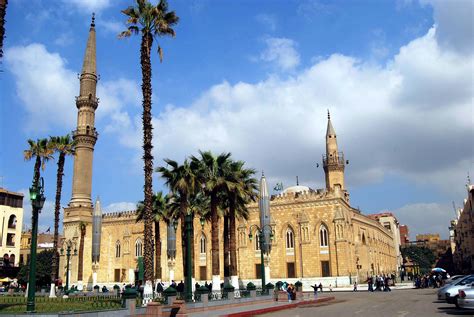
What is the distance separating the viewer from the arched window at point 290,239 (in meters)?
45.2

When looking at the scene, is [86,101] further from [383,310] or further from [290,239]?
[383,310]

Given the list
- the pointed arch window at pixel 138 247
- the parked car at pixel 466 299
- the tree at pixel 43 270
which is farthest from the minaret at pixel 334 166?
the tree at pixel 43 270

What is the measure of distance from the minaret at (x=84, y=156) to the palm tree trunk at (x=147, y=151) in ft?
100.0

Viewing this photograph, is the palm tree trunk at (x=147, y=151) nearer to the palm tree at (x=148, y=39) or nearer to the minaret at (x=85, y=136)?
the palm tree at (x=148, y=39)

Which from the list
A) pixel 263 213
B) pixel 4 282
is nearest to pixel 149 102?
pixel 263 213

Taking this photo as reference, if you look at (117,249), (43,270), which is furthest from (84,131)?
(43,270)

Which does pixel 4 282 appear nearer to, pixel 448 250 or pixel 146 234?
pixel 146 234

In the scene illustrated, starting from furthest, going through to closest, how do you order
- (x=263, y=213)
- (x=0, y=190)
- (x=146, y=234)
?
(x=0, y=190), (x=263, y=213), (x=146, y=234)

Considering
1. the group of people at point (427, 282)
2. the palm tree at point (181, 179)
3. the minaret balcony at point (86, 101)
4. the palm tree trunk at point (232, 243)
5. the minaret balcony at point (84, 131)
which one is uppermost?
the minaret balcony at point (86, 101)

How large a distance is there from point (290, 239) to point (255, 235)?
379 cm

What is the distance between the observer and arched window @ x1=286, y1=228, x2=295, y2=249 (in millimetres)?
45247

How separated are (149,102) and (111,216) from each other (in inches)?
1433

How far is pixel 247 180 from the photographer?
2992 centimetres

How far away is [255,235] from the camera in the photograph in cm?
4694
